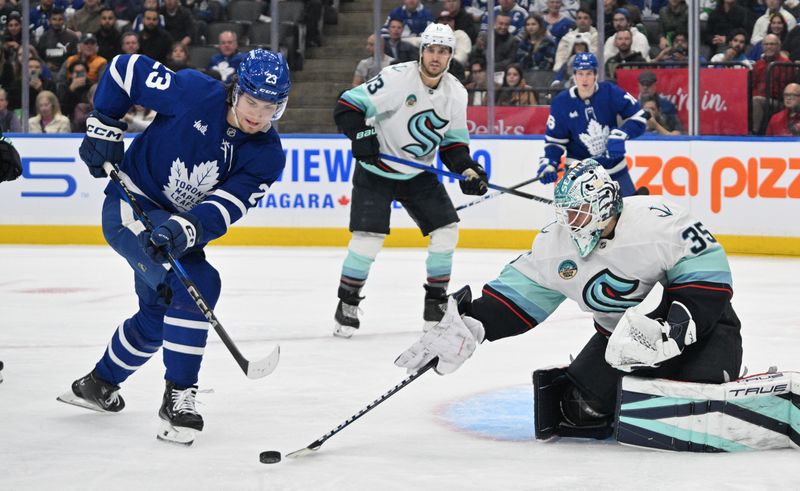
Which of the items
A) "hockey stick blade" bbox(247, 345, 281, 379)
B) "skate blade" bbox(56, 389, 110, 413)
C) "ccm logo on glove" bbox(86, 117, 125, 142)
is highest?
"ccm logo on glove" bbox(86, 117, 125, 142)

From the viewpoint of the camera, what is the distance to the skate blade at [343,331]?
515cm

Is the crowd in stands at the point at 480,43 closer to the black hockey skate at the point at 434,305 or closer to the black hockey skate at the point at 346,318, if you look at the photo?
the black hockey skate at the point at 434,305

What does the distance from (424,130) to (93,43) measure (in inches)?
178

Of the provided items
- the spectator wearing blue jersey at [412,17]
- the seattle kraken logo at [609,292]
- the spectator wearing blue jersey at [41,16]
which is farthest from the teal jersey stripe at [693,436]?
the spectator wearing blue jersey at [41,16]

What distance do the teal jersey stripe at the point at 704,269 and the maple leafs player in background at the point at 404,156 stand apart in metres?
2.31

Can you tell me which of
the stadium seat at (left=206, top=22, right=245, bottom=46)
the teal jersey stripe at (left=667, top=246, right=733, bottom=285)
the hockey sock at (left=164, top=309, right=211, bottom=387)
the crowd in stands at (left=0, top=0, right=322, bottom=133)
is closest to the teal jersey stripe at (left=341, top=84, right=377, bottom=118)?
the hockey sock at (left=164, top=309, right=211, bottom=387)

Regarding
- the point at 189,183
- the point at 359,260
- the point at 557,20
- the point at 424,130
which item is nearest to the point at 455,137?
the point at 424,130

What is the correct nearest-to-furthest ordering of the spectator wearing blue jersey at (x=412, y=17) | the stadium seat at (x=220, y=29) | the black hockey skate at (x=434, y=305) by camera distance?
the black hockey skate at (x=434, y=305)
the spectator wearing blue jersey at (x=412, y=17)
the stadium seat at (x=220, y=29)

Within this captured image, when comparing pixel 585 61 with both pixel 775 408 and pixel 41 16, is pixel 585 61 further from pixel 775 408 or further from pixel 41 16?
pixel 41 16

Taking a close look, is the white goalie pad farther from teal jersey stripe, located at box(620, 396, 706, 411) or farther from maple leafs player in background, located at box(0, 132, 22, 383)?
maple leafs player in background, located at box(0, 132, 22, 383)

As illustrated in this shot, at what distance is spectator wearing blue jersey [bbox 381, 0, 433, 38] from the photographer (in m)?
8.65

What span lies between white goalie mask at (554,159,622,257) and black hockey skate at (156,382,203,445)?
108cm

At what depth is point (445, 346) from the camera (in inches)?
125

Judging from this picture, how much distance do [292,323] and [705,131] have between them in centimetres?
Result: 370
